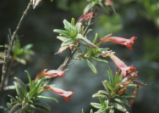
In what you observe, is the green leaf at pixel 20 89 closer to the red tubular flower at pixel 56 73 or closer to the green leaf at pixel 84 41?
the red tubular flower at pixel 56 73

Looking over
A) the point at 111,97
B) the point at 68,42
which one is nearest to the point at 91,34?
the point at 111,97

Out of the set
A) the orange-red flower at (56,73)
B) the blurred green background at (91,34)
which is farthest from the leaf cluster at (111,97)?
the blurred green background at (91,34)

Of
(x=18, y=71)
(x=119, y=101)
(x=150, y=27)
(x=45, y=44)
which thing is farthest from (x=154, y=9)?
(x=119, y=101)

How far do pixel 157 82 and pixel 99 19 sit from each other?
4.21 feet

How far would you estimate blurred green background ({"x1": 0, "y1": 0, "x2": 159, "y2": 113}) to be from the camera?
3.99m

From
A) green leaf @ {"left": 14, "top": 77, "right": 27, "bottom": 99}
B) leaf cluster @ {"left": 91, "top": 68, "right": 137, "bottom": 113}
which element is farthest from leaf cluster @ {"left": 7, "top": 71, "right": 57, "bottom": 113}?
leaf cluster @ {"left": 91, "top": 68, "right": 137, "bottom": 113}

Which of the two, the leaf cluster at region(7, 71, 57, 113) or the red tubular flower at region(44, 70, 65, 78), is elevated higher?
the red tubular flower at region(44, 70, 65, 78)

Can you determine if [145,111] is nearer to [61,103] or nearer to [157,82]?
[157,82]

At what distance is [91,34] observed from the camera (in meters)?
4.82

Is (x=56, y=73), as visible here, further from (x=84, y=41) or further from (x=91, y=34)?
(x=91, y=34)

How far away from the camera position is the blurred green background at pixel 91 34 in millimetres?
3990

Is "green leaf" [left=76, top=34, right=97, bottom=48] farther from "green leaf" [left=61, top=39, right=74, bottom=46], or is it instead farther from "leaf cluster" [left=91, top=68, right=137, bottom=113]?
"leaf cluster" [left=91, top=68, right=137, bottom=113]

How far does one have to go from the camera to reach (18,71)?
182 inches

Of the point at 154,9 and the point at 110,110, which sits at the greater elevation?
the point at 154,9
